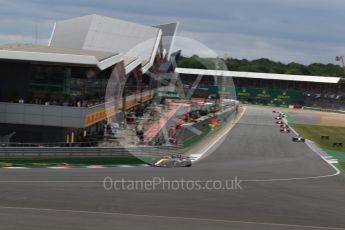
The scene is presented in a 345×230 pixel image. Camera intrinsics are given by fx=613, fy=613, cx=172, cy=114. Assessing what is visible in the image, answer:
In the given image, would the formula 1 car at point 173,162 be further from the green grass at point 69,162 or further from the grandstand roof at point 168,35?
the grandstand roof at point 168,35

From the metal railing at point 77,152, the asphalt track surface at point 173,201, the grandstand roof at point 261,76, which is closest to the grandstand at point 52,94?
the metal railing at point 77,152

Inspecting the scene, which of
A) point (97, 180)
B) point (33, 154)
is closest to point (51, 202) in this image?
point (97, 180)

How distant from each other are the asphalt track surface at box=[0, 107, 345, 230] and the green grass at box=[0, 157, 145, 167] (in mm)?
2953

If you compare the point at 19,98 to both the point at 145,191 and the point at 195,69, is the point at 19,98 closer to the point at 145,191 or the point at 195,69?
the point at 145,191

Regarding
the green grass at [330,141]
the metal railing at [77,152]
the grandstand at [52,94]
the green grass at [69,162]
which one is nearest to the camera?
the green grass at [69,162]

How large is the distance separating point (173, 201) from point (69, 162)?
1510 cm

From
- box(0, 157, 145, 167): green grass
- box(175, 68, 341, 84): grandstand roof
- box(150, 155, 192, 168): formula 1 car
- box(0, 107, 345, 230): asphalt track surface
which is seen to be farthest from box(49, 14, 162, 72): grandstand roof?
box(175, 68, 341, 84): grandstand roof

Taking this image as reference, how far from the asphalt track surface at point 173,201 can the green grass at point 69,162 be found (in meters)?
2.95

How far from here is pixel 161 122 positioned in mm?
58094

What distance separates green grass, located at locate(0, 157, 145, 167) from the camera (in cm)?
3257

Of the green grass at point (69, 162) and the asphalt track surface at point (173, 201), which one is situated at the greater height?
the asphalt track surface at point (173, 201)

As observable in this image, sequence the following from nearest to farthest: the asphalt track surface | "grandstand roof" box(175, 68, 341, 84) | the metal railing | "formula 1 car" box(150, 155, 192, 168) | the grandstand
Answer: the asphalt track surface < the metal railing < "formula 1 car" box(150, 155, 192, 168) < the grandstand < "grandstand roof" box(175, 68, 341, 84)

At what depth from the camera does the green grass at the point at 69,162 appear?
1282 inches

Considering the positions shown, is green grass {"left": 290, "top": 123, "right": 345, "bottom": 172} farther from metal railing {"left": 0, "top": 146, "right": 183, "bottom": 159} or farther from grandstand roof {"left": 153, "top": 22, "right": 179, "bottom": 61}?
grandstand roof {"left": 153, "top": 22, "right": 179, "bottom": 61}
